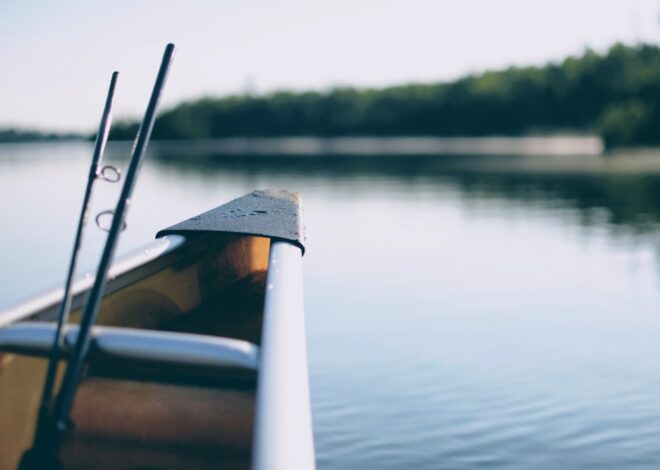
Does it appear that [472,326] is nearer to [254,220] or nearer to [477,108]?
[254,220]

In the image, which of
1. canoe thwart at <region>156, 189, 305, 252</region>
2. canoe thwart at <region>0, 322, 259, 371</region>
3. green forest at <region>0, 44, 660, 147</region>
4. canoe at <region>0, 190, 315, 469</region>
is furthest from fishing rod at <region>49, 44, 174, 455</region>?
green forest at <region>0, 44, 660, 147</region>

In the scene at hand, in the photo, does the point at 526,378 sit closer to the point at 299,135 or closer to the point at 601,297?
the point at 601,297

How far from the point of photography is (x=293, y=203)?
727 cm

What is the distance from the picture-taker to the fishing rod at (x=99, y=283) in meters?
2.52

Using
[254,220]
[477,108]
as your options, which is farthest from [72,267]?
[477,108]

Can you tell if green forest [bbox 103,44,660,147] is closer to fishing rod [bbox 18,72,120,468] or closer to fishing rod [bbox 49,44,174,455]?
fishing rod [bbox 18,72,120,468]

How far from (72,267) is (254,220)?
308cm

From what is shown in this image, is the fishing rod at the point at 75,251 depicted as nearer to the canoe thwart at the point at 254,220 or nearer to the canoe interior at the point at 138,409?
the canoe interior at the point at 138,409

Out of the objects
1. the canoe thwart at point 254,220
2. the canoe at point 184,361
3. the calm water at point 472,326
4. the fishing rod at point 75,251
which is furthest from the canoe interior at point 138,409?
the calm water at point 472,326

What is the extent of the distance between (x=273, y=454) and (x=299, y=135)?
511 ft

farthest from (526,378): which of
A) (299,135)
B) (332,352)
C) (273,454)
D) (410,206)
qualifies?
(299,135)

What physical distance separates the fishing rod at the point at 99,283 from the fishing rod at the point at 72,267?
0.08m

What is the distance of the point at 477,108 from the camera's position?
12581 centimetres

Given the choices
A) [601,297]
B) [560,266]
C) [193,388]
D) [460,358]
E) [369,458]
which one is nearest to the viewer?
[193,388]
